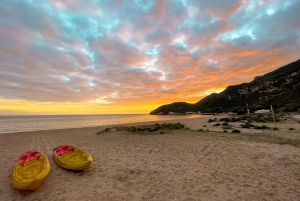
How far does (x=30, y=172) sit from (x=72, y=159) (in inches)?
87.3

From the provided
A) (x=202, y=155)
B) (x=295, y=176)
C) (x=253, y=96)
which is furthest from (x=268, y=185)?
(x=253, y=96)

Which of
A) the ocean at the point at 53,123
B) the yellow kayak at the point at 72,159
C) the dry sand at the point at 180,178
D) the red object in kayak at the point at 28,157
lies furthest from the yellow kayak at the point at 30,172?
the ocean at the point at 53,123

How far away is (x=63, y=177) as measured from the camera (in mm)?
8078

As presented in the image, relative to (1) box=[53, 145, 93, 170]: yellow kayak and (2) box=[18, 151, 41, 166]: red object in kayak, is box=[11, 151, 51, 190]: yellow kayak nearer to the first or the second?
(2) box=[18, 151, 41, 166]: red object in kayak

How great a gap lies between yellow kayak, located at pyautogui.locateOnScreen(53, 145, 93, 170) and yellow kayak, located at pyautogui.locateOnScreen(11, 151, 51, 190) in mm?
863

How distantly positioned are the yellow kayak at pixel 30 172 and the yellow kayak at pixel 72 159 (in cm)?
86

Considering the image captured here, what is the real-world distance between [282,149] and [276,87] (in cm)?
9299

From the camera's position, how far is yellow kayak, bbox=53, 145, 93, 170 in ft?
27.5

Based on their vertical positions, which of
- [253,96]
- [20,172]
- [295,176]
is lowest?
[295,176]

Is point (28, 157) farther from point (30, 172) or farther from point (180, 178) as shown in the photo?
point (180, 178)

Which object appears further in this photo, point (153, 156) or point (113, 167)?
point (153, 156)

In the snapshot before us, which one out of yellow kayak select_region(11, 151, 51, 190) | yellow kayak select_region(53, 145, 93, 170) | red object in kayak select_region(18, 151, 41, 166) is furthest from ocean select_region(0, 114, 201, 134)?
yellow kayak select_region(11, 151, 51, 190)

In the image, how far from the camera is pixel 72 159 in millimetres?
9938

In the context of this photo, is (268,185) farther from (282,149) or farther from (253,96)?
(253,96)
